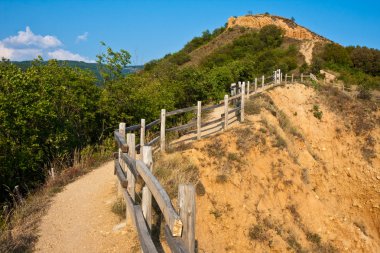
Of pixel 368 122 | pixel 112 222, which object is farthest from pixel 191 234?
pixel 368 122

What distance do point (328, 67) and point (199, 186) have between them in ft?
122

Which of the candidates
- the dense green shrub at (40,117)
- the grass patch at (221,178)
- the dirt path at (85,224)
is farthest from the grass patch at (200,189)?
the dense green shrub at (40,117)

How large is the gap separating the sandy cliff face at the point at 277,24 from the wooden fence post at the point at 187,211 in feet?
208

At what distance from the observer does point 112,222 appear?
254 inches

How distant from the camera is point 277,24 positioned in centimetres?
6706

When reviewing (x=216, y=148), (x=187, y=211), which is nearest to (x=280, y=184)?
(x=216, y=148)

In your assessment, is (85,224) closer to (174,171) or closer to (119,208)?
(119,208)

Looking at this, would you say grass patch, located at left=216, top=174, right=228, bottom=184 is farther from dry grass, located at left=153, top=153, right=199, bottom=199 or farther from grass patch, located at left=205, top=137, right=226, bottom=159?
grass patch, located at left=205, top=137, right=226, bottom=159

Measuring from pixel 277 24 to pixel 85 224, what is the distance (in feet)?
222

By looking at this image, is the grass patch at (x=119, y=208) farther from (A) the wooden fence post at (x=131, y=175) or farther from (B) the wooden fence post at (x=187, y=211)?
(B) the wooden fence post at (x=187, y=211)

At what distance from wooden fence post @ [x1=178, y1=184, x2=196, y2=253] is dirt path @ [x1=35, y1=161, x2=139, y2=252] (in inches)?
99.1

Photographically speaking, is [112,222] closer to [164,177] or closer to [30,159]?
[164,177]

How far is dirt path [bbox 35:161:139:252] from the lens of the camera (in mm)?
5641

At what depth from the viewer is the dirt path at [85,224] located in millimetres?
5641
